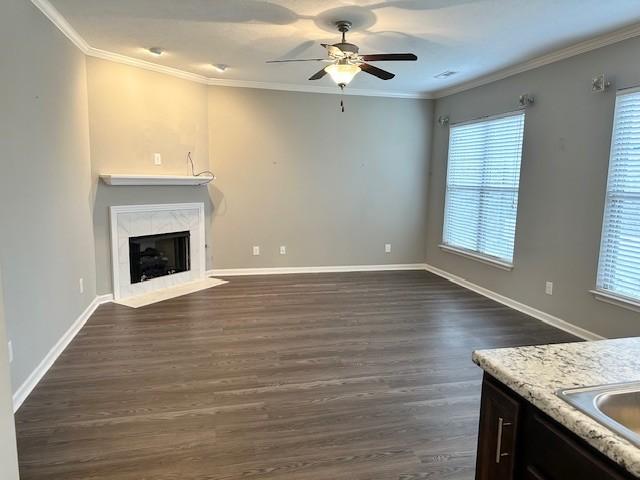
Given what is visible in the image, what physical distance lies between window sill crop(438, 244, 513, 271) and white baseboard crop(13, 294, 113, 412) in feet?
15.0

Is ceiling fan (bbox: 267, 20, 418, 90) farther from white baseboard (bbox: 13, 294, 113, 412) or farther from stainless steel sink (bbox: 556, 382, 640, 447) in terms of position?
white baseboard (bbox: 13, 294, 113, 412)

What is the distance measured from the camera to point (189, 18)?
3471 millimetres

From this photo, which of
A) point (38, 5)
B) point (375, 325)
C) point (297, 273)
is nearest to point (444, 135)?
point (297, 273)

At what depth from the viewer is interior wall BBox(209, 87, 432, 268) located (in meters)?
5.98

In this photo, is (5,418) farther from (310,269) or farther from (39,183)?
(310,269)

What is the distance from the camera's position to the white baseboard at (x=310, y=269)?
6152mm

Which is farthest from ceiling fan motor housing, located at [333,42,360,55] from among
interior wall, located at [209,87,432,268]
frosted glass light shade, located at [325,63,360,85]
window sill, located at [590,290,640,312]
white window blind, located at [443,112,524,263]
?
window sill, located at [590,290,640,312]

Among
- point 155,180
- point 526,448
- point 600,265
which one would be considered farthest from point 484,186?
point 526,448

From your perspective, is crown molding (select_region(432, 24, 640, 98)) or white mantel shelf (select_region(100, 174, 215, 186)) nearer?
crown molding (select_region(432, 24, 640, 98))

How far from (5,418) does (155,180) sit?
3.82 metres

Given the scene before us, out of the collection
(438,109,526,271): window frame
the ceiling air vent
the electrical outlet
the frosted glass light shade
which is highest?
the ceiling air vent

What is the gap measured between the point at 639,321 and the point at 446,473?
2445mm

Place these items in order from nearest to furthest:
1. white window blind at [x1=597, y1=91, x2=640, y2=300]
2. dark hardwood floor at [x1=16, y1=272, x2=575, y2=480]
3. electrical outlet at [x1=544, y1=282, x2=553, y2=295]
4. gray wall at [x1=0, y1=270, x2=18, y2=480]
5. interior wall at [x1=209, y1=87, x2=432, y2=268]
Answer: gray wall at [x1=0, y1=270, x2=18, y2=480] → dark hardwood floor at [x1=16, y1=272, x2=575, y2=480] → white window blind at [x1=597, y1=91, x2=640, y2=300] → electrical outlet at [x1=544, y1=282, x2=553, y2=295] → interior wall at [x1=209, y1=87, x2=432, y2=268]

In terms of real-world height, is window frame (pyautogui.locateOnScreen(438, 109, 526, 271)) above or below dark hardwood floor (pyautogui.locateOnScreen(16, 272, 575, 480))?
above
